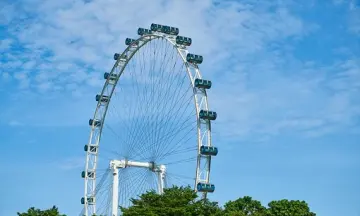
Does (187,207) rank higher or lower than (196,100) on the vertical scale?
lower

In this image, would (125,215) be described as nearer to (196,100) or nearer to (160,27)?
(196,100)

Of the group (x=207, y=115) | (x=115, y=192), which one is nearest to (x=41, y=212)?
(x=115, y=192)

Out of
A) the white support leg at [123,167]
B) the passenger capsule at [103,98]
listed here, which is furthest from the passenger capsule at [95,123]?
the white support leg at [123,167]

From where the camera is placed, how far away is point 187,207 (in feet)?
180

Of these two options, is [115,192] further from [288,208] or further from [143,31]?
[288,208]

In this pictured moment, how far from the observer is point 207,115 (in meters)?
58.7

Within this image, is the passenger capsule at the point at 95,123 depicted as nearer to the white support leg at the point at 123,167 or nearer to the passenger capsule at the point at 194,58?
the white support leg at the point at 123,167

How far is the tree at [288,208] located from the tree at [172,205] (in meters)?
12.8

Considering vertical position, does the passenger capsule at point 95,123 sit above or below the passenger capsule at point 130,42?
below

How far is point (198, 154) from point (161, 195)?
15.3 feet

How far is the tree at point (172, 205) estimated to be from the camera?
54656 mm

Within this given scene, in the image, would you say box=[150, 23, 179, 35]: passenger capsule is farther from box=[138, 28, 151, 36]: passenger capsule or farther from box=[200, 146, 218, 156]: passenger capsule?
box=[200, 146, 218, 156]: passenger capsule

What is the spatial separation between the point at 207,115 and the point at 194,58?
17.9ft

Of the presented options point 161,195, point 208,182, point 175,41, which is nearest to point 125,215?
point 161,195
